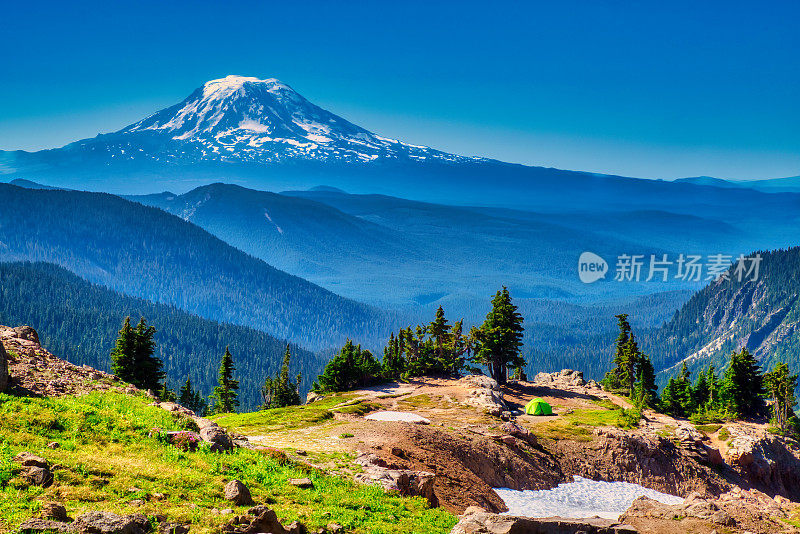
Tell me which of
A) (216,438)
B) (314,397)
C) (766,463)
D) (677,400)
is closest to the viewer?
(216,438)

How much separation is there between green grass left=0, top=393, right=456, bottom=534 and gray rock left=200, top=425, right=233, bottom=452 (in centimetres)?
76

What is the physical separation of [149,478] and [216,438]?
7.20 metres


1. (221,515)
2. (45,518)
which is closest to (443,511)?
(221,515)

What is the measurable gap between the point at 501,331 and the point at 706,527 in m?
61.9

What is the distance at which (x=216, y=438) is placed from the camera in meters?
31.6

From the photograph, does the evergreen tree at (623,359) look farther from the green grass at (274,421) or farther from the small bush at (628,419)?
the green grass at (274,421)

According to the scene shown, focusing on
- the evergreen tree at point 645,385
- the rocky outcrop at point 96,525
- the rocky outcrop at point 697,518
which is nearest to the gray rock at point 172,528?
the rocky outcrop at point 96,525

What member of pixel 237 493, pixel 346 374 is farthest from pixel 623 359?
pixel 237 493

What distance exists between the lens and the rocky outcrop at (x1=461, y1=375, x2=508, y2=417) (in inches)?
2653

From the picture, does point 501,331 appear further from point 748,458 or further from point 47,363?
point 47,363

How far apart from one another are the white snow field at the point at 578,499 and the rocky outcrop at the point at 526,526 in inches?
579

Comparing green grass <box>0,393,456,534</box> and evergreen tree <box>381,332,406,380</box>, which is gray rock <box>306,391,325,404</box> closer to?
evergreen tree <box>381,332,406,380</box>

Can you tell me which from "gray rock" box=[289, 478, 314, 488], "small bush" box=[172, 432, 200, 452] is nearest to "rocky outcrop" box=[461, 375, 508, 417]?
"gray rock" box=[289, 478, 314, 488]

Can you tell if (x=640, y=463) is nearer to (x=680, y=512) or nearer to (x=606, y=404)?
(x=680, y=512)
